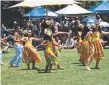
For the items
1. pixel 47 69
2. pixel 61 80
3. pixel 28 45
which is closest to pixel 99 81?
pixel 61 80

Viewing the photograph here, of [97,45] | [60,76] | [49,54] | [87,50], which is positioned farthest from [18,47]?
[60,76]

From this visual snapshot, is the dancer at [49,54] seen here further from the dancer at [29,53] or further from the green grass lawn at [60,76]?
the dancer at [29,53]

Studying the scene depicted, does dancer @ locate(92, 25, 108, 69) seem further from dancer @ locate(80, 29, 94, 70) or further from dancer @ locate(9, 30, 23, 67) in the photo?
dancer @ locate(9, 30, 23, 67)

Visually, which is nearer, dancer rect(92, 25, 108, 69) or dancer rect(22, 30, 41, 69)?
dancer rect(92, 25, 108, 69)

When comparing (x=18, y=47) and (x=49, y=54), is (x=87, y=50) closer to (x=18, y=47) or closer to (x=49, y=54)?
(x=49, y=54)

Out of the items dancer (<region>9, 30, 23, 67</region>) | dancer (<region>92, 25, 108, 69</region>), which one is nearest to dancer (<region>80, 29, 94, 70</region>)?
dancer (<region>92, 25, 108, 69</region>)

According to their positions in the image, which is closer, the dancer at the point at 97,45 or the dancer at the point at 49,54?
the dancer at the point at 49,54

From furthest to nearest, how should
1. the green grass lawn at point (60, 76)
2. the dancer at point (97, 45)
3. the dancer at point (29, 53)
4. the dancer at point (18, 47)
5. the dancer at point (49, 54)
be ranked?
the dancer at point (18, 47)
the dancer at point (29, 53)
the dancer at point (97, 45)
the dancer at point (49, 54)
the green grass lawn at point (60, 76)

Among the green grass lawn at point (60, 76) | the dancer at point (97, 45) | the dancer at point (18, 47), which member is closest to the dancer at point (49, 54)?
the green grass lawn at point (60, 76)

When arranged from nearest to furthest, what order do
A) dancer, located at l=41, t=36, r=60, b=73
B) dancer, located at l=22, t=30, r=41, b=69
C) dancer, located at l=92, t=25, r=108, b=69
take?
dancer, located at l=41, t=36, r=60, b=73, dancer, located at l=92, t=25, r=108, b=69, dancer, located at l=22, t=30, r=41, b=69

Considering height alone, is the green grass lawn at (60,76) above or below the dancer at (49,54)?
below

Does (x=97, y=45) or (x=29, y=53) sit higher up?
(x=97, y=45)

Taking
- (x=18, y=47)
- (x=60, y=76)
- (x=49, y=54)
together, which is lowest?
(x=60, y=76)

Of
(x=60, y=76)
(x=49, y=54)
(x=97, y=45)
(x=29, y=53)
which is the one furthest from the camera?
(x=29, y=53)
